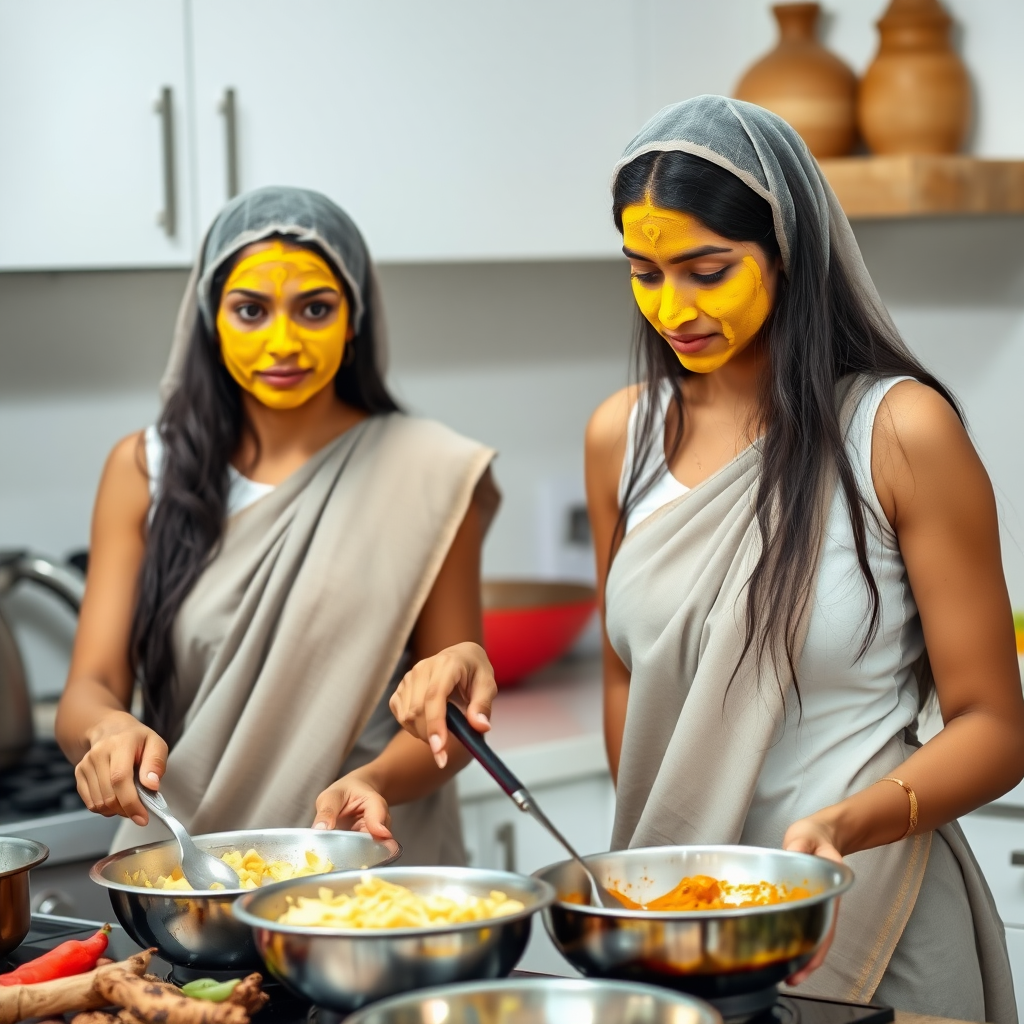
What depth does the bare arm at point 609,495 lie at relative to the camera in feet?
→ 5.08

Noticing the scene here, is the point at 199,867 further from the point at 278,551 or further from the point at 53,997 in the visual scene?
the point at 278,551

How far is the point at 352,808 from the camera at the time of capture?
1.26 m

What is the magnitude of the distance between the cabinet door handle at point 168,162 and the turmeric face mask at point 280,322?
500 mm

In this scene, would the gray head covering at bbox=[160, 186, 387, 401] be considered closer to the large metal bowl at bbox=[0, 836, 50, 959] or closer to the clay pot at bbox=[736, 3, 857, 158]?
the large metal bowl at bbox=[0, 836, 50, 959]

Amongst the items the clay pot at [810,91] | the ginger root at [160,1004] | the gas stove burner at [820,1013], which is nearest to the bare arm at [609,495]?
the gas stove burner at [820,1013]

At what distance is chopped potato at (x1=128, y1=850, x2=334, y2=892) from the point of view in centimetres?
114

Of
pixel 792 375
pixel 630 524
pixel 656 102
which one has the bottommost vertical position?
pixel 630 524

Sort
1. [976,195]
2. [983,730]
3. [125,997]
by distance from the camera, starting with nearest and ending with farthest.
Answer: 1. [125,997]
2. [983,730]
3. [976,195]

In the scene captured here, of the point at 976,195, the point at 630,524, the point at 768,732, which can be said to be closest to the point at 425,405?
the point at 976,195

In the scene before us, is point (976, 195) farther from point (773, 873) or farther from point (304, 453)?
→ point (773, 873)

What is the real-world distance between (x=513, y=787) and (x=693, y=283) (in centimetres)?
50

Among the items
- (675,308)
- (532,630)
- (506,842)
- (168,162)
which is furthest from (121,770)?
(532,630)

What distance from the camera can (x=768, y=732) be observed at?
4.31 ft

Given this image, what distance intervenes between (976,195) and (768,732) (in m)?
1.19
